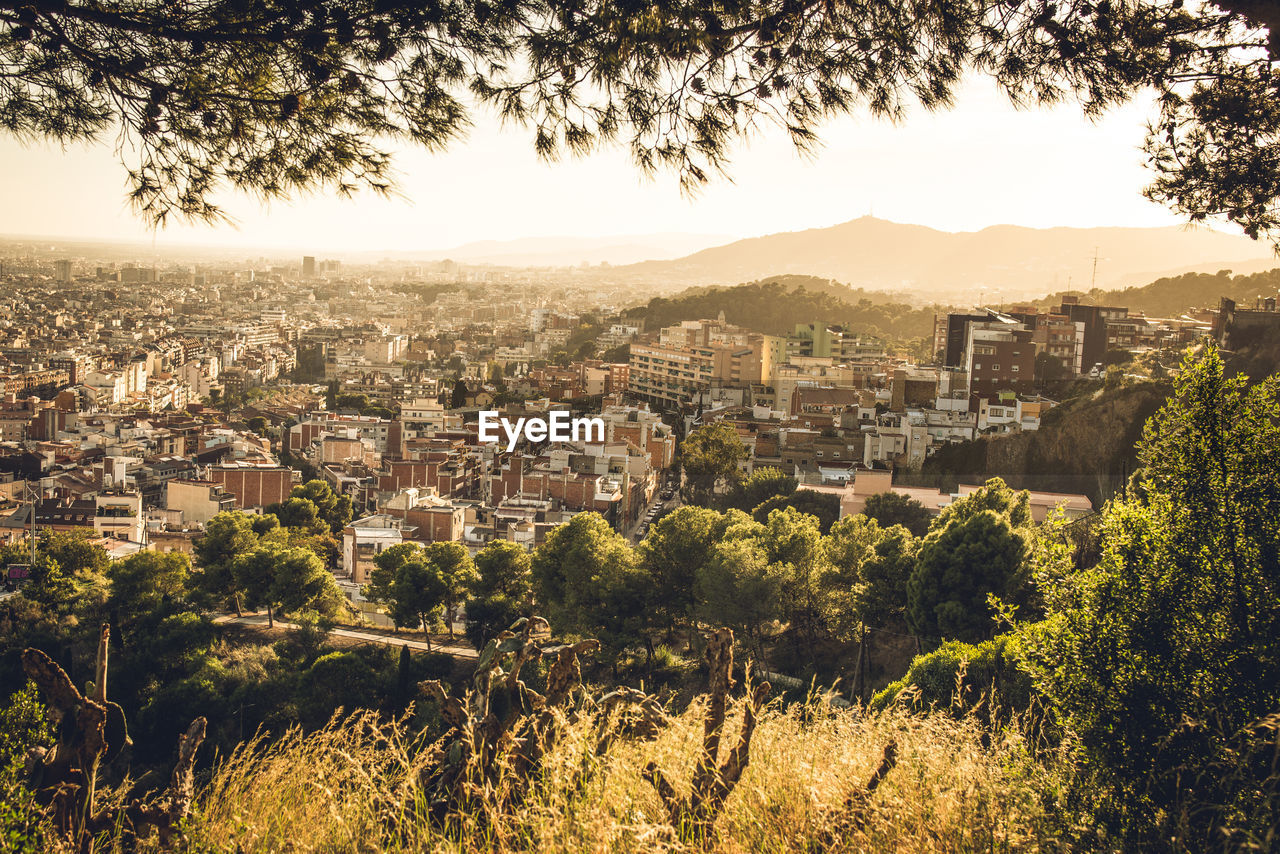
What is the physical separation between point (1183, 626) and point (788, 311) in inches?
1353

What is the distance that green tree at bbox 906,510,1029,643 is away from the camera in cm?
647

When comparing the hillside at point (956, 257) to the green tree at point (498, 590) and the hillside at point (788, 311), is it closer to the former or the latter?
the hillside at point (788, 311)

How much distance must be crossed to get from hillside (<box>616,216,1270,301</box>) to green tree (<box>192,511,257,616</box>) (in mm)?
24672

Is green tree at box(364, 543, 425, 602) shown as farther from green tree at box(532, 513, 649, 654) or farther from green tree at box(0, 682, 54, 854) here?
green tree at box(0, 682, 54, 854)

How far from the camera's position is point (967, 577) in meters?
6.57

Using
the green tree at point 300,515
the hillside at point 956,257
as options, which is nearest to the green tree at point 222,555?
the green tree at point 300,515

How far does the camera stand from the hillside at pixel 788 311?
34.7 meters

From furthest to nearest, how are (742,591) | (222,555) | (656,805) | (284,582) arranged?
1. (222,555)
2. (284,582)
3. (742,591)
4. (656,805)

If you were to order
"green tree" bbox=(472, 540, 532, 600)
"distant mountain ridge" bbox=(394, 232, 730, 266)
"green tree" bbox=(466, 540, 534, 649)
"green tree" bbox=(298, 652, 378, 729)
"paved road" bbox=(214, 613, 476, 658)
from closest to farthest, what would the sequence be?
"green tree" bbox=(298, 652, 378, 729)
"green tree" bbox=(466, 540, 534, 649)
"paved road" bbox=(214, 613, 476, 658)
"green tree" bbox=(472, 540, 532, 600)
"distant mountain ridge" bbox=(394, 232, 730, 266)

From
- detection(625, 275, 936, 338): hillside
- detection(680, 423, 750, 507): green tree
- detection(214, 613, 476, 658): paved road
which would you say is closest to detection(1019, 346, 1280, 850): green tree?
detection(214, 613, 476, 658): paved road

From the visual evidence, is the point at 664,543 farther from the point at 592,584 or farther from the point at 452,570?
the point at 452,570

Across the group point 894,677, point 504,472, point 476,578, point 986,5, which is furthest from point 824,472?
Answer: point 986,5

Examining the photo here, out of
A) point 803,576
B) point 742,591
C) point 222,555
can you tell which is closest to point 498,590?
point 742,591

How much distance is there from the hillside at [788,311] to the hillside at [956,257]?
507 cm
